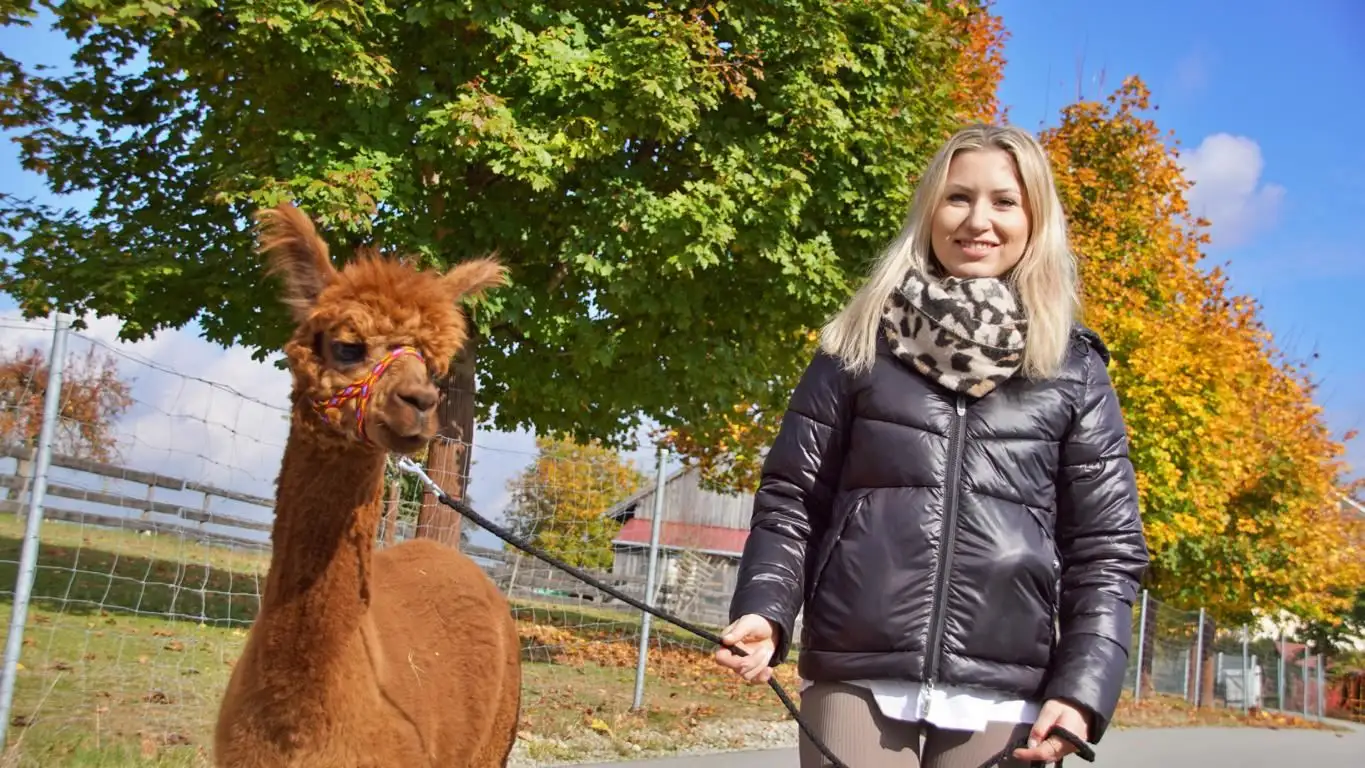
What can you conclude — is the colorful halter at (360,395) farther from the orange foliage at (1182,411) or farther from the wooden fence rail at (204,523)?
the orange foliage at (1182,411)

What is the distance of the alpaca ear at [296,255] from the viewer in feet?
10.9

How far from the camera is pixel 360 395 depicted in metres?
3.06

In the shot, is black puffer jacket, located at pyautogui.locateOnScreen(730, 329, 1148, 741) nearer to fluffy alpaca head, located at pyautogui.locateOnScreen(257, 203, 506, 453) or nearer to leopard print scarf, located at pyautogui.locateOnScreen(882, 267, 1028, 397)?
leopard print scarf, located at pyautogui.locateOnScreen(882, 267, 1028, 397)

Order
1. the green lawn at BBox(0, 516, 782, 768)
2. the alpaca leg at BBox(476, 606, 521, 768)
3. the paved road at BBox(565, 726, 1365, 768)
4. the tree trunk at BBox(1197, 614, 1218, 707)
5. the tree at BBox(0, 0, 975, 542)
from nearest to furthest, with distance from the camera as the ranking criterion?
the alpaca leg at BBox(476, 606, 521, 768) < the green lawn at BBox(0, 516, 782, 768) < the paved road at BBox(565, 726, 1365, 768) < the tree at BBox(0, 0, 975, 542) < the tree trunk at BBox(1197, 614, 1218, 707)

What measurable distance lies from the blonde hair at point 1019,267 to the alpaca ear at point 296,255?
1537 mm

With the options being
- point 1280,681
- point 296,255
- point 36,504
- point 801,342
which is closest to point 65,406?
point 36,504

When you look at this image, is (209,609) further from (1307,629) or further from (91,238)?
(1307,629)

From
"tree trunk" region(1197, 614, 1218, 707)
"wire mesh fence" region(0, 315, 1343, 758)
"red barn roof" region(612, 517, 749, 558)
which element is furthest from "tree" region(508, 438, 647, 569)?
"red barn roof" region(612, 517, 749, 558)

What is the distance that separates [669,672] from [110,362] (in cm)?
797

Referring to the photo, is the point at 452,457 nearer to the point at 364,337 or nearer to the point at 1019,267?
the point at 364,337

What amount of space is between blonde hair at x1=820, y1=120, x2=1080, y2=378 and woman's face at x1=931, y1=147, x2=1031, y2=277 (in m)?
0.02

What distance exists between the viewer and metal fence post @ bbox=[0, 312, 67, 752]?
521cm

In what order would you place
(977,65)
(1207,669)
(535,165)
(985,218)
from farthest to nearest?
(1207,669), (977,65), (535,165), (985,218)

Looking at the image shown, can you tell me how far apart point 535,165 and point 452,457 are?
272 cm
